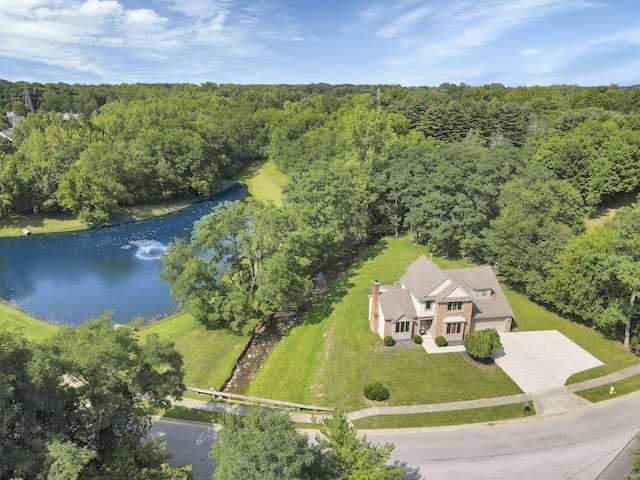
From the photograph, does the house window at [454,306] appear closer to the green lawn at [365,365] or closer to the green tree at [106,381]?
the green lawn at [365,365]

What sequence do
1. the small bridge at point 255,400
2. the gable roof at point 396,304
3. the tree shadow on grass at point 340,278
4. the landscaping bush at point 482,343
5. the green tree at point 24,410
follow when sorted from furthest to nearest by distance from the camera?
the tree shadow on grass at point 340,278 → the gable roof at point 396,304 → the landscaping bush at point 482,343 → the small bridge at point 255,400 → the green tree at point 24,410

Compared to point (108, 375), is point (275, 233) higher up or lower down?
higher up

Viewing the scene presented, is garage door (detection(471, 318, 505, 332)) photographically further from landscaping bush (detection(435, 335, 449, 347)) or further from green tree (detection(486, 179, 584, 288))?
green tree (detection(486, 179, 584, 288))

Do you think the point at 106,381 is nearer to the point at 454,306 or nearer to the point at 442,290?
the point at 442,290

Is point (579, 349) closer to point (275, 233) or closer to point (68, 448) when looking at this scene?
point (275, 233)

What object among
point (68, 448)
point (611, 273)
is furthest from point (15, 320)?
point (611, 273)

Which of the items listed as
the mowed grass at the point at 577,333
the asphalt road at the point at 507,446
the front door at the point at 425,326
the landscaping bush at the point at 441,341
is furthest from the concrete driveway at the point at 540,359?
the front door at the point at 425,326
